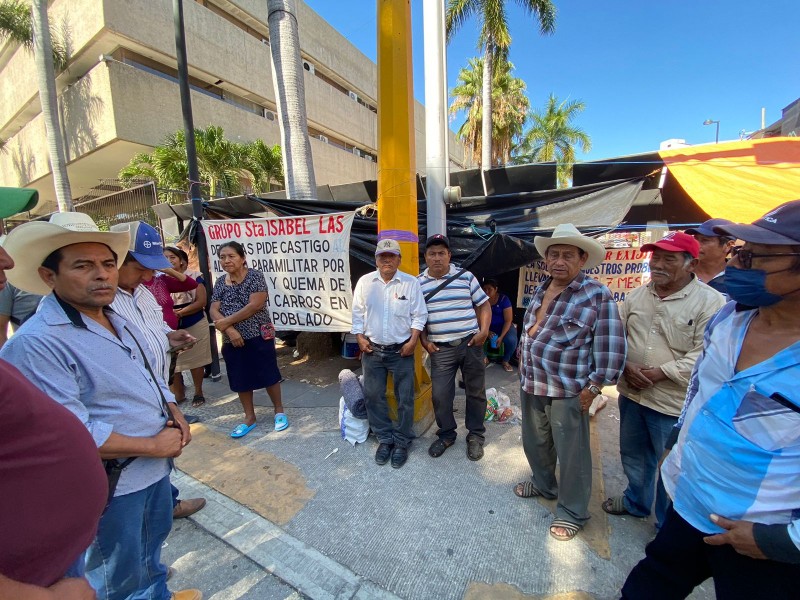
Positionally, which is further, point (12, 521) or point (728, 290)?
point (728, 290)

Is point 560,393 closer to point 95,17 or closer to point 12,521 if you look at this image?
point 12,521

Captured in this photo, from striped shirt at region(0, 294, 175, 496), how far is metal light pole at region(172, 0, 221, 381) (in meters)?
3.25

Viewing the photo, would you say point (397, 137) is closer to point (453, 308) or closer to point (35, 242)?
point (453, 308)

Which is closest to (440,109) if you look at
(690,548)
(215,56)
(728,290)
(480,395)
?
(480,395)

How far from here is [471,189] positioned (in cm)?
468

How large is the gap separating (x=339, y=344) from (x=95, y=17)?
55.1 feet

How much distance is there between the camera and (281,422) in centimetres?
371

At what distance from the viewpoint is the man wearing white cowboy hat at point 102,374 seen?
1266 mm

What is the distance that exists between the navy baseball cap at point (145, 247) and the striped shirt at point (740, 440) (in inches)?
102

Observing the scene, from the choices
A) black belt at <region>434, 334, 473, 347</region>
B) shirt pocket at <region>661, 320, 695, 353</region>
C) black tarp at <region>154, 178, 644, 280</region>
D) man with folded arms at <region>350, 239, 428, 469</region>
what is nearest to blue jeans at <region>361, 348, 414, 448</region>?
man with folded arms at <region>350, 239, 428, 469</region>

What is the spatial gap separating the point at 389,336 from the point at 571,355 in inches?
54.5

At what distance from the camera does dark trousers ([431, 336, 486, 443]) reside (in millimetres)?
3031

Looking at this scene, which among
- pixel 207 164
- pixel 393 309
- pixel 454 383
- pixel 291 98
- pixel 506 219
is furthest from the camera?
pixel 207 164

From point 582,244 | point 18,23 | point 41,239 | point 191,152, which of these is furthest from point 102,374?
point 18,23
